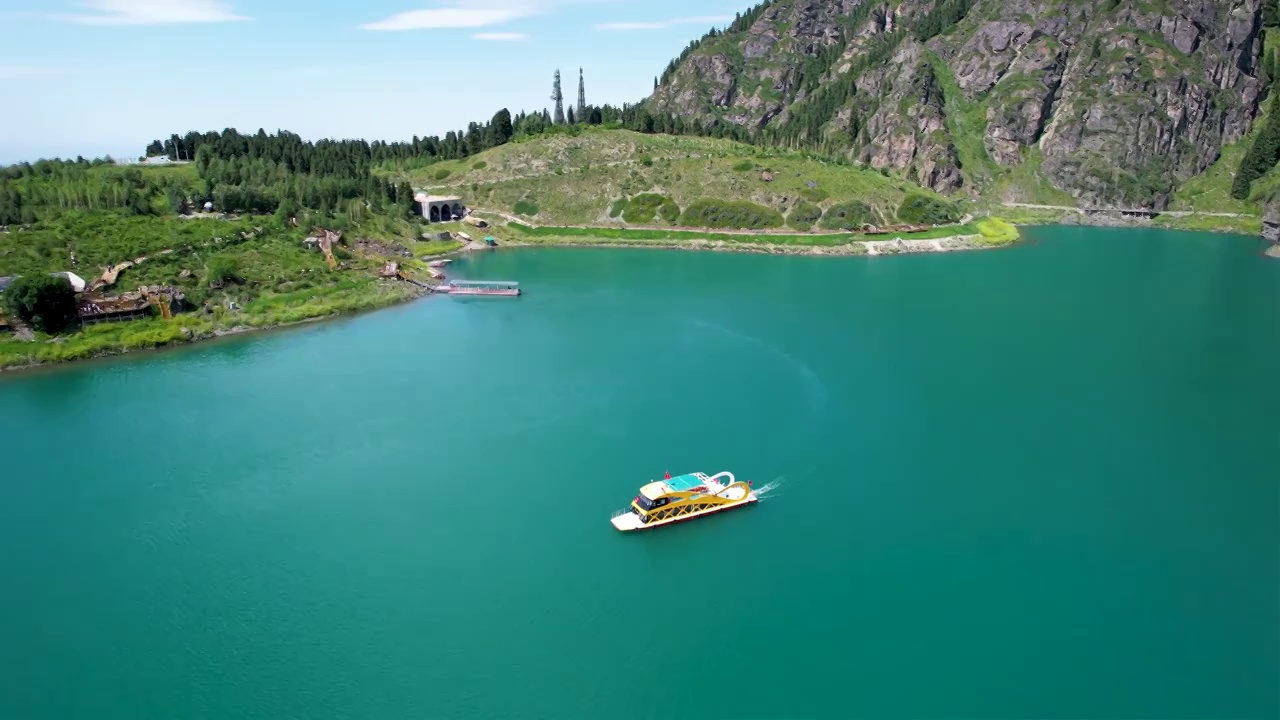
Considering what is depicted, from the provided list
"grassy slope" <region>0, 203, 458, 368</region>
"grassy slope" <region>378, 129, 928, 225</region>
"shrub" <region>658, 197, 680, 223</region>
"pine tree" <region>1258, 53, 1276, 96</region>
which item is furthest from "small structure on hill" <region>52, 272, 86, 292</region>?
"pine tree" <region>1258, 53, 1276, 96</region>

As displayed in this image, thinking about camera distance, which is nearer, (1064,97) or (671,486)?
(671,486)

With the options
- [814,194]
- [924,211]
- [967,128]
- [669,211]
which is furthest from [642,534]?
[967,128]

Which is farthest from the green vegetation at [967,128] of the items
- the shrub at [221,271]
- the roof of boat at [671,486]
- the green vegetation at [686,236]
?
the roof of boat at [671,486]

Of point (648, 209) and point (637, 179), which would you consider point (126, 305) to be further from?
point (637, 179)

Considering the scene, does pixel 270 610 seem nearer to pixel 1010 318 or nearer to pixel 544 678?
pixel 544 678

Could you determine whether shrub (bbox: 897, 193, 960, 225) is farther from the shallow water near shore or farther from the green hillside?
the shallow water near shore

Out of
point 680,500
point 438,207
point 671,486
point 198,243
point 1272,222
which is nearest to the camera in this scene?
point 680,500

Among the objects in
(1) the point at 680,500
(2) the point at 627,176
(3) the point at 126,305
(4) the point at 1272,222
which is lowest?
(1) the point at 680,500

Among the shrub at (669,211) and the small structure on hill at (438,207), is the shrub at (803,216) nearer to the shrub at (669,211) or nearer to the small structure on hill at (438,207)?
the shrub at (669,211)
